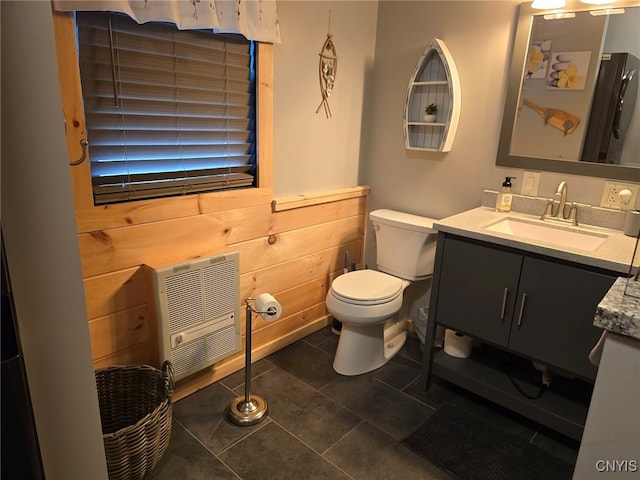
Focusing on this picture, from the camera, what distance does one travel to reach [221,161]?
211 centimetres

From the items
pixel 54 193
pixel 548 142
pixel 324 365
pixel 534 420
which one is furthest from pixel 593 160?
pixel 54 193

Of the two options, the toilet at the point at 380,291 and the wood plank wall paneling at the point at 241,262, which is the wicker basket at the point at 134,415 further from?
the toilet at the point at 380,291

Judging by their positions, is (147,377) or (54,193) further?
(147,377)

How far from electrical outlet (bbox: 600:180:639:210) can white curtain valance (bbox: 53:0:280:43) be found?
1.69m

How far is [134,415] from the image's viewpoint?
1.85m

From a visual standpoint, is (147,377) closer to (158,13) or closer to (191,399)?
(191,399)

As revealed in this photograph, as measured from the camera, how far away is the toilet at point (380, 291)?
7.39 ft

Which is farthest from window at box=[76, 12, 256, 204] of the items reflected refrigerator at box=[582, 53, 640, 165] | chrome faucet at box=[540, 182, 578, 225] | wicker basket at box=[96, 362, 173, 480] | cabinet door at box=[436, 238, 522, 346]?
reflected refrigerator at box=[582, 53, 640, 165]

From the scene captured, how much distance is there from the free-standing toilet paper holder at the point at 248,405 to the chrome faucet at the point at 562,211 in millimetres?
Result: 1422

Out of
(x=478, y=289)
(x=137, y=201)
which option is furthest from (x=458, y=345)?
(x=137, y=201)

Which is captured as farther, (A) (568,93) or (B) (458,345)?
(B) (458,345)

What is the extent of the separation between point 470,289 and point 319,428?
0.93m

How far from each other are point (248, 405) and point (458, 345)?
3.67 ft

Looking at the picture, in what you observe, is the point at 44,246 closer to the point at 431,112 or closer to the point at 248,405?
the point at 248,405
